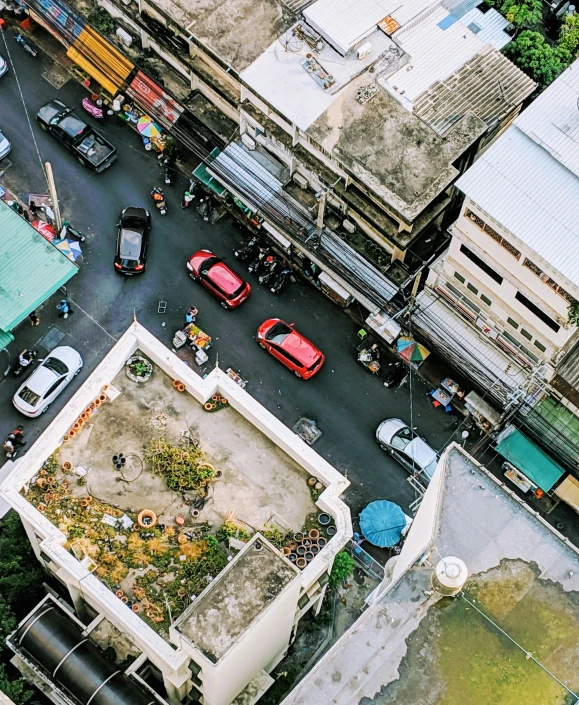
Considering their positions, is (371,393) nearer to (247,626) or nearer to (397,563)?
(397,563)

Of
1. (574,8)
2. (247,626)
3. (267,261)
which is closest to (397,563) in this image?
(247,626)

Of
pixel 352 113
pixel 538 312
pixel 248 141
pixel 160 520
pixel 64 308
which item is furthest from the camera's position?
pixel 64 308

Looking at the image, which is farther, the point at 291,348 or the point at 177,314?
the point at 177,314

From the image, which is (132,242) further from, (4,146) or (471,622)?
(471,622)

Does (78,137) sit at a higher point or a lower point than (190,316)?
higher

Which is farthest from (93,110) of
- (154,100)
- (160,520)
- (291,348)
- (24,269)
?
(160,520)

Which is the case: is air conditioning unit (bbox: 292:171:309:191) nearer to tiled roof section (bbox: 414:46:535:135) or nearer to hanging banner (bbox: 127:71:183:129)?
tiled roof section (bbox: 414:46:535:135)

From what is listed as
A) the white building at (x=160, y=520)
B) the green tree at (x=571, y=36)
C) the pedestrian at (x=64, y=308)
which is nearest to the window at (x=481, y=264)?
the white building at (x=160, y=520)
